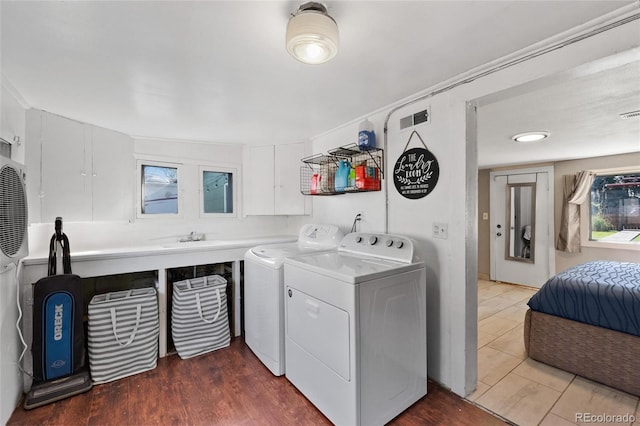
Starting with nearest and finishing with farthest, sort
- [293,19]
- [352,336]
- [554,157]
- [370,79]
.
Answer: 1. [293,19]
2. [352,336]
3. [370,79]
4. [554,157]

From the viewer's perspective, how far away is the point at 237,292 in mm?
2914

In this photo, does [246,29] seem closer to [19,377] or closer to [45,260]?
[45,260]

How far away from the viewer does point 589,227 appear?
4.28 metres

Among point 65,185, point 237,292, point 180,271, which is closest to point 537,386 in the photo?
point 237,292

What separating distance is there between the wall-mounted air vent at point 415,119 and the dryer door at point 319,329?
149 centimetres

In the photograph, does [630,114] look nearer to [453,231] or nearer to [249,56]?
[453,231]

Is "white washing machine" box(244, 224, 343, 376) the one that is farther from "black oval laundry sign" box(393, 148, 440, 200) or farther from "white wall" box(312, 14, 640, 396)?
"white wall" box(312, 14, 640, 396)

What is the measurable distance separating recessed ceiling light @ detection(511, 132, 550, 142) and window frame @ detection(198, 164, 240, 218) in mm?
3285

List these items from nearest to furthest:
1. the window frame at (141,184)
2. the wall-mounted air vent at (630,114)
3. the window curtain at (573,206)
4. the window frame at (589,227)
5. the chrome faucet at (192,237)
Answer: the wall-mounted air vent at (630,114) < the window frame at (141,184) < the chrome faucet at (192,237) < the window frame at (589,227) < the window curtain at (573,206)

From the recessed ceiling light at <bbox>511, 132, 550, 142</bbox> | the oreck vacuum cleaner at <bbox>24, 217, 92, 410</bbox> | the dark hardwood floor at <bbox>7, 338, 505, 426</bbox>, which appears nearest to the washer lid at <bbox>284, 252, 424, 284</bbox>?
the dark hardwood floor at <bbox>7, 338, 505, 426</bbox>

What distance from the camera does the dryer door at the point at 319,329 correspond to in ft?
5.17

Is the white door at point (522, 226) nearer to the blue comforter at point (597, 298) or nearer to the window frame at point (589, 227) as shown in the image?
the window frame at point (589, 227)

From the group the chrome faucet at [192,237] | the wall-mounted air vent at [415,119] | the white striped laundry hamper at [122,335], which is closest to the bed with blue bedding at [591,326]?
the wall-mounted air vent at [415,119]

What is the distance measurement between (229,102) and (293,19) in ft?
4.00
